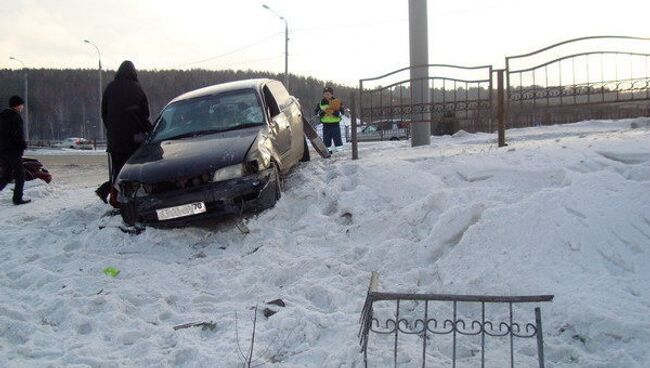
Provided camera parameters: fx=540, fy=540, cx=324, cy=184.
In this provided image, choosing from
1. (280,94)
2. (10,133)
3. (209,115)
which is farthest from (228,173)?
(10,133)

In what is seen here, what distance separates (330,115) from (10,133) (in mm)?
5751

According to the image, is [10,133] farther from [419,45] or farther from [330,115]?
[419,45]

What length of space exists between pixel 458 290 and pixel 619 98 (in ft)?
18.4

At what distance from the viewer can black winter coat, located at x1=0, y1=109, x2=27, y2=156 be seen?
848 cm

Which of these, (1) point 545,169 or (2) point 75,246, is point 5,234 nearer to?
(2) point 75,246

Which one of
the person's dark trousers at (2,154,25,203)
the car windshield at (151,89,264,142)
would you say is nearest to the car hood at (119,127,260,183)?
the car windshield at (151,89,264,142)

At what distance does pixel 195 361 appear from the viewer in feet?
10.9

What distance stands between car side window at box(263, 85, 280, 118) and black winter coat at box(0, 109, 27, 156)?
4.17m

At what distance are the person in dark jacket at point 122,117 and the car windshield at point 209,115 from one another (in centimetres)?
35

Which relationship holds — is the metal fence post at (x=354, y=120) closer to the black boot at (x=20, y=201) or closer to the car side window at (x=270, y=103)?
the car side window at (x=270, y=103)

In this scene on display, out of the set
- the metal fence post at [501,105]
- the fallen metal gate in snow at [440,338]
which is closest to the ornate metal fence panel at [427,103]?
the metal fence post at [501,105]

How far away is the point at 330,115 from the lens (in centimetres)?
1116

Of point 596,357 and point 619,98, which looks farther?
point 619,98

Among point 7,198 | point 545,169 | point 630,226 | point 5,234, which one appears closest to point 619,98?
point 545,169
